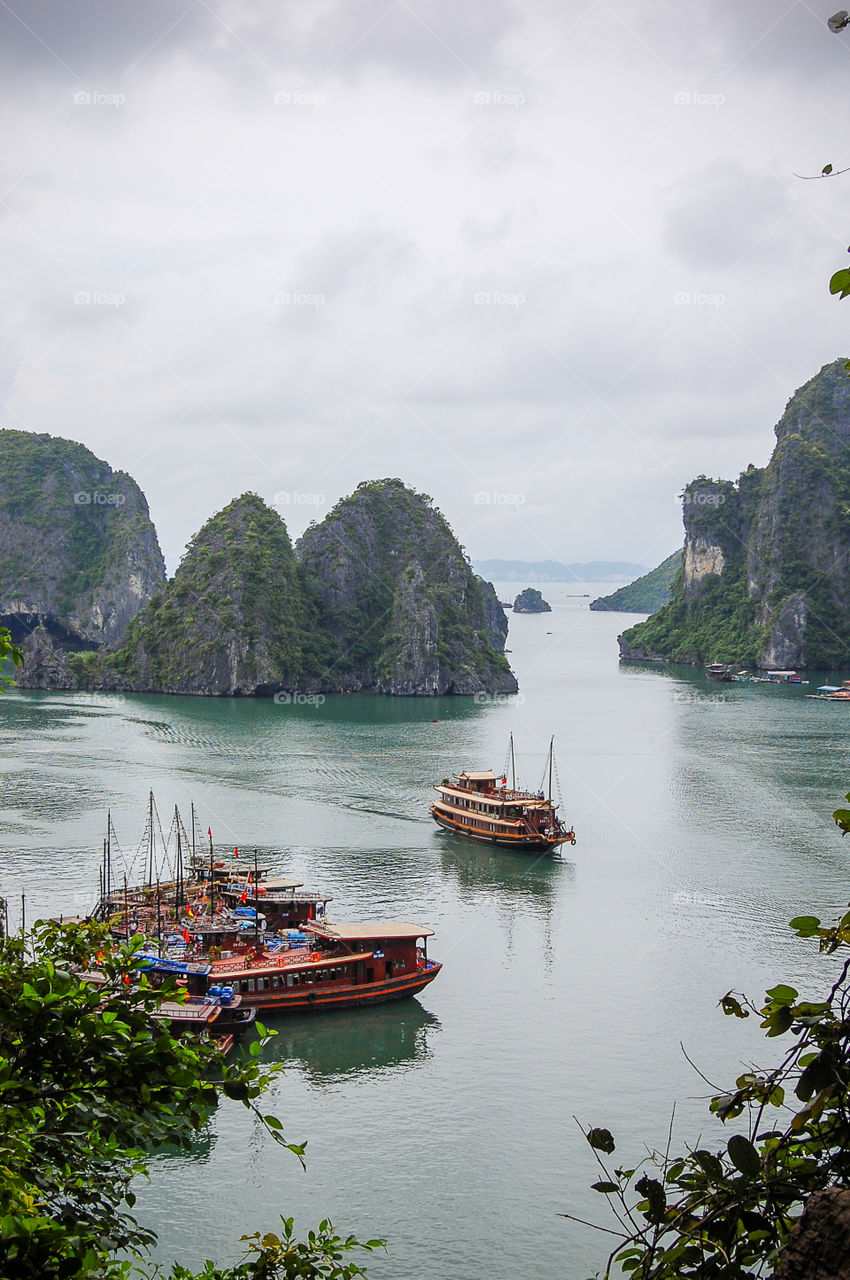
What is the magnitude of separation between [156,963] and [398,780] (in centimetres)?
2643

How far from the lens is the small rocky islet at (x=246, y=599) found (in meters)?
87.3

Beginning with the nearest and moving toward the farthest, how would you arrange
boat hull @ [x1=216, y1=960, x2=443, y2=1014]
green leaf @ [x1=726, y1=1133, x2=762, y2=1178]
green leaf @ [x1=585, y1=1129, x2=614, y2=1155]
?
green leaf @ [x1=726, y1=1133, x2=762, y2=1178] < green leaf @ [x1=585, y1=1129, x2=614, y2=1155] < boat hull @ [x1=216, y1=960, x2=443, y2=1014]

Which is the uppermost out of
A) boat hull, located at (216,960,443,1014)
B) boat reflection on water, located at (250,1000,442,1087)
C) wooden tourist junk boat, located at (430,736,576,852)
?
wooden tourist junk boat, located at (430,736,576,852)

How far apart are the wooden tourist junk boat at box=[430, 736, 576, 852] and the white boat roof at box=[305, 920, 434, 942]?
13.1 meters

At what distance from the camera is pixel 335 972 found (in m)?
24.3

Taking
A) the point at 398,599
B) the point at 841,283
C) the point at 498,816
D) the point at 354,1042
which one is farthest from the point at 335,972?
the point at 398,599

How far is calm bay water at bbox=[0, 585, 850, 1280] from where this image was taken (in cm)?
1633

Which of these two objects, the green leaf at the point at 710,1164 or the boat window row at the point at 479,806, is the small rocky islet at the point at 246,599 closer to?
the boat window row at the point at 479,806

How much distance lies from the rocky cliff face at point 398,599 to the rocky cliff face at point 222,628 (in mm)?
4385

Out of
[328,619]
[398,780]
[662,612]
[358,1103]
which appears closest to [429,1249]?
[358,1103]

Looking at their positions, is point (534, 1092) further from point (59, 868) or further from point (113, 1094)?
point (59, 868)

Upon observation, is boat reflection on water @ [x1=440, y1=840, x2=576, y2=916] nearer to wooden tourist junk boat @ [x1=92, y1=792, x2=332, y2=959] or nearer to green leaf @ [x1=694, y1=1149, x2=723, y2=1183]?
wooden tourist junk boat @ [x1=92, y1=792, x2=332, y2=959]

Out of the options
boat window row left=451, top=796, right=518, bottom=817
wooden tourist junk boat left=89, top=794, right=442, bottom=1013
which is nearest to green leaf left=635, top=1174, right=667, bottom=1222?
wooden tourist junk boat left=89, top=794, right=442, bottom=1013

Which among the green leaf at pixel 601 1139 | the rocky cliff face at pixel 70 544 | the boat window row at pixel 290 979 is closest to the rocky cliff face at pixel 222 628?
the rocky cliff face at pixel 70 544
